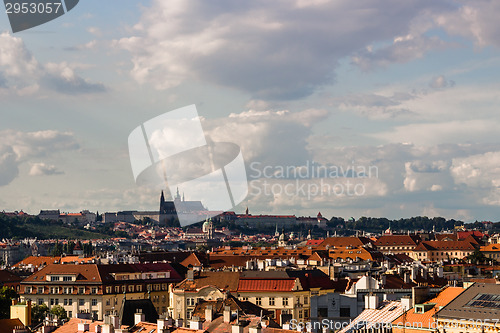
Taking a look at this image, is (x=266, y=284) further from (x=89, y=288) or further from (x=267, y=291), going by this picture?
(x=89, y=288)

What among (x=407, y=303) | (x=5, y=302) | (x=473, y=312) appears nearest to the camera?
(x=473, y=312)

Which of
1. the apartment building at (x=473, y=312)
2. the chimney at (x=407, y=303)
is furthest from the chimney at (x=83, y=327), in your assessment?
the apartment building at (x=473, y=312)

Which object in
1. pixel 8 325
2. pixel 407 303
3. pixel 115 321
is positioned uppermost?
pixel 407 303

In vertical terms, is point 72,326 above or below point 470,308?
below

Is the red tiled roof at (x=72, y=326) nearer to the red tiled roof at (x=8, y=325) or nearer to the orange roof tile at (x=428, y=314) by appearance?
the red tiled roof at (x=8, y=325)

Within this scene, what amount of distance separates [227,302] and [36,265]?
8782 cm

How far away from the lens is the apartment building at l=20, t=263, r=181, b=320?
104188 millimetres

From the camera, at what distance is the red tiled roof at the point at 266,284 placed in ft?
287

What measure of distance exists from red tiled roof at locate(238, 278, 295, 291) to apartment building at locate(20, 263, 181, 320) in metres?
17.9

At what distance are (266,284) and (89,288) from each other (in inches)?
978

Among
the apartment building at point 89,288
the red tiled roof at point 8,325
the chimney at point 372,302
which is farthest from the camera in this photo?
the apartment building at point 89,288

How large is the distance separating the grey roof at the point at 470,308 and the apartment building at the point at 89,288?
5914 centimetres

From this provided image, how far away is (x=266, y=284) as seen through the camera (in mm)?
88812

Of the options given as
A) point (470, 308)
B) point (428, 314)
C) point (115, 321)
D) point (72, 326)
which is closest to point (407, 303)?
point (428, 314)
